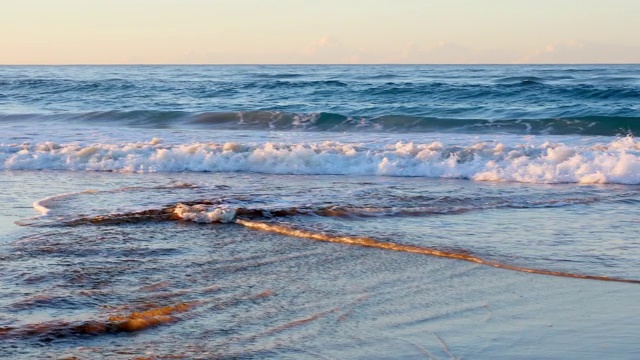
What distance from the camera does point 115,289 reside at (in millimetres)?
5023

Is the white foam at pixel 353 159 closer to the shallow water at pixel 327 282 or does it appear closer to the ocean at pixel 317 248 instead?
the ocean at pixel 317 248

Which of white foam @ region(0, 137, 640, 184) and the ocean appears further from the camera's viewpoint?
white foam @ region(0, 137, 640, 184)

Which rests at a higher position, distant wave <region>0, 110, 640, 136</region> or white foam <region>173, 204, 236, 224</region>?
white foam <region>173, 204, 236, 224</region>

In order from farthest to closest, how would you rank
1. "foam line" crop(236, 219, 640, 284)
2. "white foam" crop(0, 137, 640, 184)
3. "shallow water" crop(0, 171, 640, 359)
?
1. "white foam" crop(0, 137, 640, 184)
2. "foam line" crop(236, 219, 640, 284)
3. "shallow water" crop(0, 171, 640, 359)

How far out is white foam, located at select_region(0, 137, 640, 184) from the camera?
10.8m

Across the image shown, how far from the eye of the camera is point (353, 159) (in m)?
11.9

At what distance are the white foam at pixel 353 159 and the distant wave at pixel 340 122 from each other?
4.36 m

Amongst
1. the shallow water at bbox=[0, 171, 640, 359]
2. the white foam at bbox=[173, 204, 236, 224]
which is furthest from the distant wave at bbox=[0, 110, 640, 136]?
the white foam at bbox=[173, 204, 236, 224]

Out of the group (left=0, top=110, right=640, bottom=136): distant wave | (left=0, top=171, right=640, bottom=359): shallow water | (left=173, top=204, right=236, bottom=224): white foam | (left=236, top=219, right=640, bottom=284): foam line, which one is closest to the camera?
(left=0, top=171, right=640, bottom=359): shallow water

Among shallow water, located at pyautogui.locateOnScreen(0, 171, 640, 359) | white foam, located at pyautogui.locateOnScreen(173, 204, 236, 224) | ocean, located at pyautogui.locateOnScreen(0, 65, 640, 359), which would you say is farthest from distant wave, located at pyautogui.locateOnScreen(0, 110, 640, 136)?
white foam, located at pyautogui.locateOnScreen(173, 204, 236, 224)

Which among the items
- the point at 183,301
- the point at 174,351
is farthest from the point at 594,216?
the point at 174,351

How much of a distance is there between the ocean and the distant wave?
2.53 metres

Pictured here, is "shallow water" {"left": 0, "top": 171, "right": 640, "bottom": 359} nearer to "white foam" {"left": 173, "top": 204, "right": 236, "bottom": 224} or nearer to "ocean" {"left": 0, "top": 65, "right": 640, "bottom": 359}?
"ocean" {"left": 0, "top": 65, "right": 640, "bottom": 359}

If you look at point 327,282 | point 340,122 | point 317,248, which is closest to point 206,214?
point 317,248
